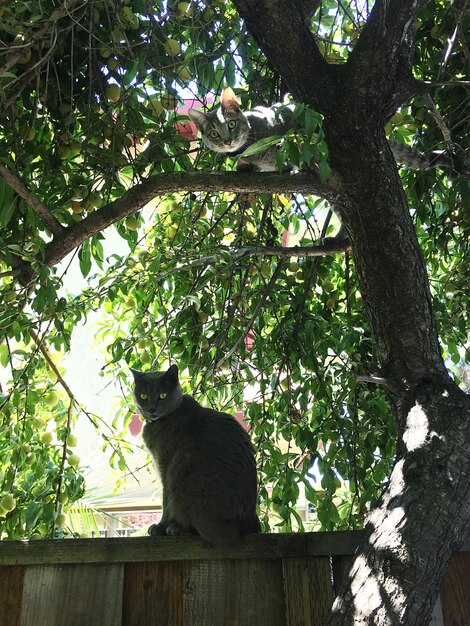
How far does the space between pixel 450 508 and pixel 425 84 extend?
46.7 inches

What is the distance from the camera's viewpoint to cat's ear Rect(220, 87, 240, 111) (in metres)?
2.84

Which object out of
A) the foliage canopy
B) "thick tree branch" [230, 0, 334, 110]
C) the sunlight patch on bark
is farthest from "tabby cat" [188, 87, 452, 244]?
the sunlight patch on bark

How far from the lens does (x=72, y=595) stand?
175 cm

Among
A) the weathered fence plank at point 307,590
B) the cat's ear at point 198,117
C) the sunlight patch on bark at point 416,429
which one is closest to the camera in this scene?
the sunlight patch on bark at point 416,429

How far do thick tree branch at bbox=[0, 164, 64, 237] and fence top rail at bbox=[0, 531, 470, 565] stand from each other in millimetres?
902

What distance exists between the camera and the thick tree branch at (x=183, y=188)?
6.28 feet

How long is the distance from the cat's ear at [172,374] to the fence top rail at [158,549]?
1.00 metres

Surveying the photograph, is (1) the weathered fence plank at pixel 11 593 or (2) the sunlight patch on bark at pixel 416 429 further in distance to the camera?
(1) the weathered fence plank at pixel 11 593

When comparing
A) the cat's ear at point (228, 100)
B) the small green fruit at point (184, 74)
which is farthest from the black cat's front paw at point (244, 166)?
the small green fruit at point (184, 74)

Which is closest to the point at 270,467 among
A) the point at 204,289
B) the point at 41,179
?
the point at 204,289

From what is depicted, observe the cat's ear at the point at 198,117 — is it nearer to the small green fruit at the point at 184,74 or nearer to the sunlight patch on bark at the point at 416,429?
the small green fruit at the point at 184,74

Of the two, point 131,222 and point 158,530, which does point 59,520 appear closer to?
point 158,530

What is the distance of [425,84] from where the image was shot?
1943mm

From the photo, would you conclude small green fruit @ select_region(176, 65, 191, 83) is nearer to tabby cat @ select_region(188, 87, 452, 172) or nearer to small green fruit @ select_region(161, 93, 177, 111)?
small green fruit @ select_region(161, 93, 177, 111)
